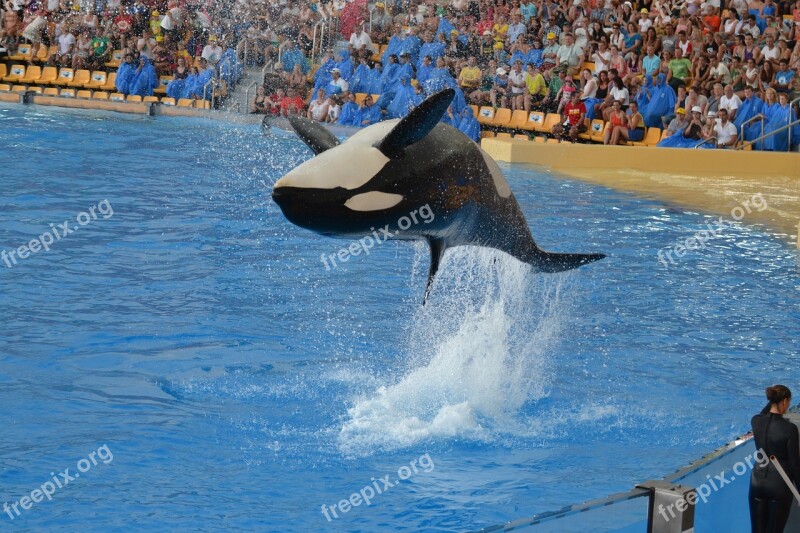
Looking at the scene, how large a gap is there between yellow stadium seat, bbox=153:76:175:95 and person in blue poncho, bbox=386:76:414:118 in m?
6.49

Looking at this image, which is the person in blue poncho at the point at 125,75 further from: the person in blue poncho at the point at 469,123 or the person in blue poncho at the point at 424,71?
the person in blue poncho at the point at 469,123

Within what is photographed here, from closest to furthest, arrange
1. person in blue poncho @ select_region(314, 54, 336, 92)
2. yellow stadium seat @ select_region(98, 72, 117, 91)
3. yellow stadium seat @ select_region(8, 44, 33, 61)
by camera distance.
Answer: person in blue poncho @ select_region(314, 54, 336, 92), yellow stadium seat @ select_region(98, 72, 117, 91), yellow stadium seat @ select_region(8, 44, 33, 61)

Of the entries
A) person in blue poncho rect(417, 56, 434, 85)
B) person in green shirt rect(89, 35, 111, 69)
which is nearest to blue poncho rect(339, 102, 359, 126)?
person in blue poncho rect(417, 56, 434, 85)

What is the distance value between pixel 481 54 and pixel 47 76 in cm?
1118

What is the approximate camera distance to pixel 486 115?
70.8ft

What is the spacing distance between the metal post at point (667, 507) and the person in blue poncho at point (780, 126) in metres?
16.1

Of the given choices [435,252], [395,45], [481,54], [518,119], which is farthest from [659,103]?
[435,252]

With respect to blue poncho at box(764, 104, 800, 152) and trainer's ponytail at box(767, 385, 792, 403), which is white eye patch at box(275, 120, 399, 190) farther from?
blue poncho at box(764, 104, 800, 152)

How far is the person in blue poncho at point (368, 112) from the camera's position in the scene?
868 inches

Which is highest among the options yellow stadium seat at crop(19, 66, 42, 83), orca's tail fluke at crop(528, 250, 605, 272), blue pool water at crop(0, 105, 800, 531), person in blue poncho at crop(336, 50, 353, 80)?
person in blue poncho at crop(336, 50, 353, 80)

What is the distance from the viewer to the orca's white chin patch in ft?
13.5

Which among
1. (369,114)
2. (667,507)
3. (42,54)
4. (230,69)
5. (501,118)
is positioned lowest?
(667,507)

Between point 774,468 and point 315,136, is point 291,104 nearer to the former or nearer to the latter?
point 315,136

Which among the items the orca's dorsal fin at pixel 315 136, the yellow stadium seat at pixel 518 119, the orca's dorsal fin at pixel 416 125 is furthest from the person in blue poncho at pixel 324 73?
the orca's dorsal fin at pixel 416 125
